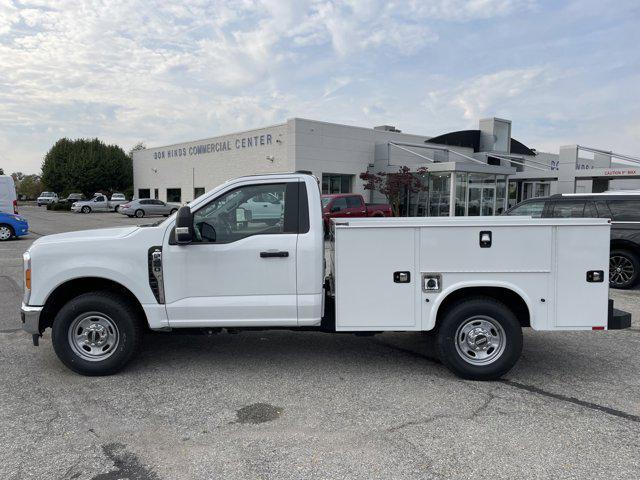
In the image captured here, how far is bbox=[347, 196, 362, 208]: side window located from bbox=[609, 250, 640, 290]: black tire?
34.7 feet

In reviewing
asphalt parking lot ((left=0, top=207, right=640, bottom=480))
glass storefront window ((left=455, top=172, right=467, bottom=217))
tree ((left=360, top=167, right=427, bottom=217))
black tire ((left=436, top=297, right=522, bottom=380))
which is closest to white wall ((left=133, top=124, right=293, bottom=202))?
tree ((left=360, top=167, right=427, bottom=217))

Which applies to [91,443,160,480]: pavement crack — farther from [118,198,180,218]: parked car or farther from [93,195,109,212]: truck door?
[93,195,109,212]: truck door

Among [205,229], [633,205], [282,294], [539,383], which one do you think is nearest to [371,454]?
[282,294]

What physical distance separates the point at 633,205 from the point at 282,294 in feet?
26.0

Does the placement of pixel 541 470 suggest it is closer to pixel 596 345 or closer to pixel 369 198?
pixel 596 345

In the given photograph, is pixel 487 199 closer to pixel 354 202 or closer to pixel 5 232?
pixel 354 202

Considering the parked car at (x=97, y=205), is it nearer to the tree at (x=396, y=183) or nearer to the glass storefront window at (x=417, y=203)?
the tree at (x=396, y=183)

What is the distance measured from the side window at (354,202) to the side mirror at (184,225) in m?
14.7

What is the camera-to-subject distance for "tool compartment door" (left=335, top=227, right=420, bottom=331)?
4707 millimetres

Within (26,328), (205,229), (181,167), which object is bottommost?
(26,328)

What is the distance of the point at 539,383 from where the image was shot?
4832 millimetres

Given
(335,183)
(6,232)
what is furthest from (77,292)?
(335,183)

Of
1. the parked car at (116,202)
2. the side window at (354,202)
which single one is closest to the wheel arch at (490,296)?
the side window at (354,202)

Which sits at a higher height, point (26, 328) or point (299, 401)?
point (26, 328)
